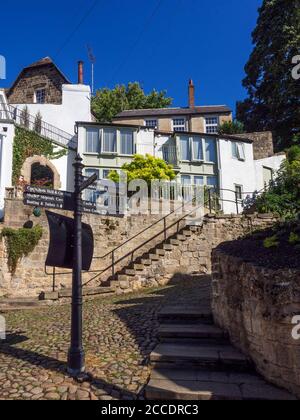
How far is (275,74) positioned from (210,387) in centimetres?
3063

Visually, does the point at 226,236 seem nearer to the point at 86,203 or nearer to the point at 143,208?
the point at 143,208

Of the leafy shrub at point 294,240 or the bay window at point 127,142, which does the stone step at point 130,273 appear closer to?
the leafy shrub at point 294,240

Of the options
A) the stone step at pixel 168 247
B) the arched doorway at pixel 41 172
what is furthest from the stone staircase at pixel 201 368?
the arched doorway at pixel 41 172

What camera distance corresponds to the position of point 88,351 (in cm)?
538

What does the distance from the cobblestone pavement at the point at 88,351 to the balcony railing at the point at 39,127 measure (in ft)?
50.0

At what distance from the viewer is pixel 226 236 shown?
45.0ft

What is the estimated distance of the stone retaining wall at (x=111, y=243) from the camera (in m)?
11.7

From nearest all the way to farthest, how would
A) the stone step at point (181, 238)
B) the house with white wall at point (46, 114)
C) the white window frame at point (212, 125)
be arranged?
the stone step at point (181, 238), the house with white wall at point (46, 114), the white window frame at point (212, 125)

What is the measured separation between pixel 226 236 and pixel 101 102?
26769mm

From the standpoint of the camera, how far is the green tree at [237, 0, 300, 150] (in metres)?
27.5

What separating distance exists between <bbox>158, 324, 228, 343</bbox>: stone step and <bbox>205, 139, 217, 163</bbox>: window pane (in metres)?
19.5

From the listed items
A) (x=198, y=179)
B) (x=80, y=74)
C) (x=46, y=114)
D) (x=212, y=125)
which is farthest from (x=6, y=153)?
(x=212, y=125)
